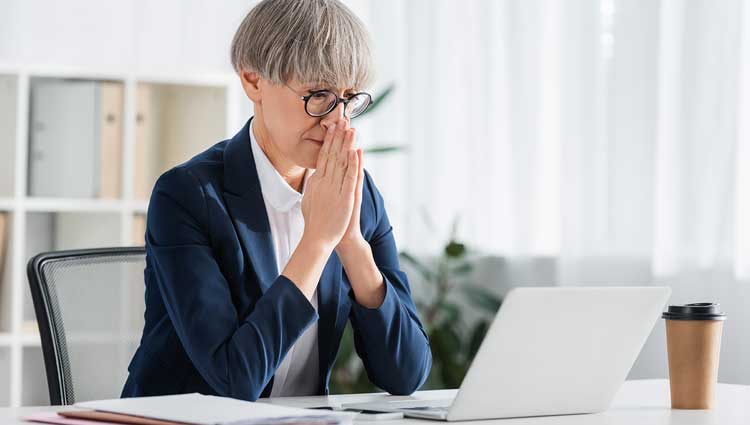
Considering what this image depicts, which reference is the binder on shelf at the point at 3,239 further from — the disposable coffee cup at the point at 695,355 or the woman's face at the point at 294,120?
the disposable coffee cup at the point at 695,355

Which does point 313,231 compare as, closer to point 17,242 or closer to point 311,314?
point 311,314

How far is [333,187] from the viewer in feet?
4.50

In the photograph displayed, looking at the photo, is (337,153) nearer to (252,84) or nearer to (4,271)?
(252,84)

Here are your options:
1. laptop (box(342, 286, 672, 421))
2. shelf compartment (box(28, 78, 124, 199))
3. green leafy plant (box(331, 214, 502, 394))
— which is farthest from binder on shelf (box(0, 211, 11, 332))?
laptop (box(342, 286, 672, 421))

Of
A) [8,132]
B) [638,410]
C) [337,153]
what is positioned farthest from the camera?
[8,132]

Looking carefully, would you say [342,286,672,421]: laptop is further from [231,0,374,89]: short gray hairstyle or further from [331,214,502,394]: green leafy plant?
[331,214,502,394]: green leafy plant

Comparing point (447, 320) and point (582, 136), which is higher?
point (582, 136)

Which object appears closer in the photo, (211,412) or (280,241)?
(211,412)

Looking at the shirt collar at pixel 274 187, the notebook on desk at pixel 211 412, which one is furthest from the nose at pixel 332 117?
the notebook on desk at pixel 211 412

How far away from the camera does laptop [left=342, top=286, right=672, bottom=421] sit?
1.04 m

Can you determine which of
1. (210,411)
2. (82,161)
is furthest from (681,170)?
(210,411)

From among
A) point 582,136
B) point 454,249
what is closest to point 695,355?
point 582,136

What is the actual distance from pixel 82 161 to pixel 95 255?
1195mm

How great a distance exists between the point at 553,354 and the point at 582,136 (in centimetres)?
174
